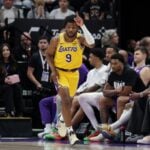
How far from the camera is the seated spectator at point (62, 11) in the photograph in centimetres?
1587

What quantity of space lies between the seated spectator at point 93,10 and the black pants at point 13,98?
3.00 m

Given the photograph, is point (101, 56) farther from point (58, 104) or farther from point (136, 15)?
point (136, 15)

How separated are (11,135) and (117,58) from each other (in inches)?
106

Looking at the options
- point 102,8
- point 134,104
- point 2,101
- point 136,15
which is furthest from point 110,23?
point 134,104

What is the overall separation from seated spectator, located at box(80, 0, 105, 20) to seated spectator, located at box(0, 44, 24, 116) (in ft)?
8.60

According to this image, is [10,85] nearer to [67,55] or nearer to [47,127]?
[47,127]

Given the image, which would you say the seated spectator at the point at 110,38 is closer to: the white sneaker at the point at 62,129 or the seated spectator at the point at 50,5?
the seated spectator at the point at 50,5

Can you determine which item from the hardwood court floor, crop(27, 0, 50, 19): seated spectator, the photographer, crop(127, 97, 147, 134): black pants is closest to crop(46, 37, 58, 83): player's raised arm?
the hardwood court floor

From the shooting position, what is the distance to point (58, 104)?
42.0 ft

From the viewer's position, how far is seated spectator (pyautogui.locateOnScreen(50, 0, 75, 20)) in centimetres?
1587

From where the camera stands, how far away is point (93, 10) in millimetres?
15977

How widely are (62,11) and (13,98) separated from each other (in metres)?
3.12

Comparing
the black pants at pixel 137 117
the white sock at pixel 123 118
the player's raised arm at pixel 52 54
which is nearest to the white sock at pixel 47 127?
the white sock at pixel 123 118

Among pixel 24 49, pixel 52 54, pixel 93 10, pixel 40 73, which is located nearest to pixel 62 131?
pixel 52 54
